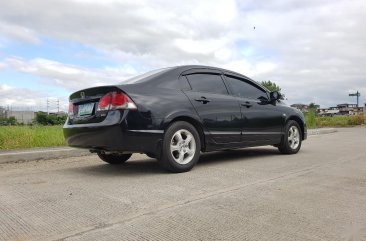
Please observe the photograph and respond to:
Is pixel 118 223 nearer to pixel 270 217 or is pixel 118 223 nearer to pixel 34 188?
pixel 270 217

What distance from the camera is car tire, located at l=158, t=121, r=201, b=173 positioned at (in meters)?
5.18

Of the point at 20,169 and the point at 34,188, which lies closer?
the point at 34,188

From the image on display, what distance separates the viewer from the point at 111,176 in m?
5.26

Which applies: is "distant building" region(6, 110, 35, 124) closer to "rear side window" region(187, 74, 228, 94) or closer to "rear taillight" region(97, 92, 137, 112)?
"rear side window" region(187, 74, 228, 94)

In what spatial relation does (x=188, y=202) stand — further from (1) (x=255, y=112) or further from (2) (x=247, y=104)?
(1) (x=255, y=112)

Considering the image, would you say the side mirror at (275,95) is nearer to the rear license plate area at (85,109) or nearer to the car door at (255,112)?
the car door at (255,112)

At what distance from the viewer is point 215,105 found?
5984mm

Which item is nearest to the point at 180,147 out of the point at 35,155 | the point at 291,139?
the point at 291,139

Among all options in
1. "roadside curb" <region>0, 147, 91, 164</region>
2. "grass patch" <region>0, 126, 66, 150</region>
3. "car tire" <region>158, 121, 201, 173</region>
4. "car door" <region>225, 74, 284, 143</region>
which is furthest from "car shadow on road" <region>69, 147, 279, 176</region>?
"grass patch" <region>0, 126, 66, 150</region>

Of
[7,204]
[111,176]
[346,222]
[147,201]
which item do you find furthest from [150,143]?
[346,222]

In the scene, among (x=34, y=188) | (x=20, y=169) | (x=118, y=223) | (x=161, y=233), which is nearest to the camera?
(x=161, y=233)

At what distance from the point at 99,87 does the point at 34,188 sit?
59.8 inches

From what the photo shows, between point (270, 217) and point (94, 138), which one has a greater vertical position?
point (94, 138)

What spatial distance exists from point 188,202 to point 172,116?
1.71 m
